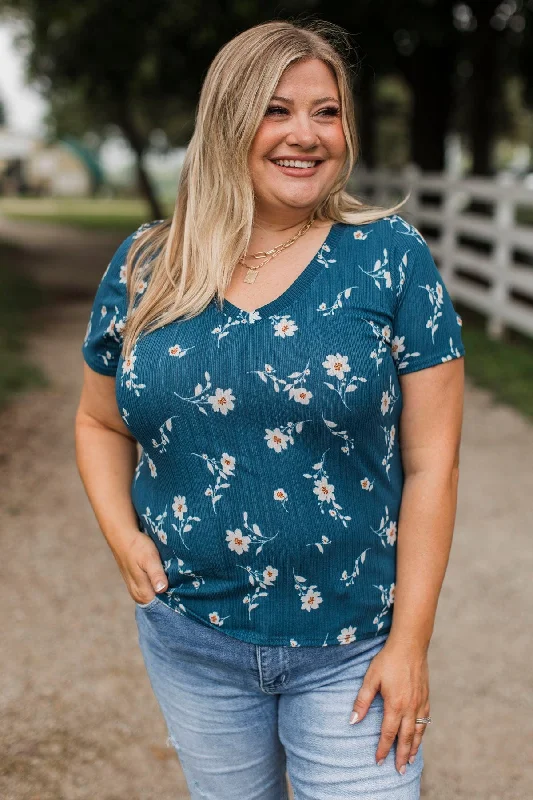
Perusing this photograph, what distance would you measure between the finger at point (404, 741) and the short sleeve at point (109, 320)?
34.2 inches

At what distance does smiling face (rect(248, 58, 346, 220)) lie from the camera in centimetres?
171

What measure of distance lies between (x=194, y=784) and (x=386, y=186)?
517 inches

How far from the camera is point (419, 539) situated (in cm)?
167

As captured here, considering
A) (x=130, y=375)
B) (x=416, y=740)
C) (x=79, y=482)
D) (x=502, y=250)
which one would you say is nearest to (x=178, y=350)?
(x=130, y=375)

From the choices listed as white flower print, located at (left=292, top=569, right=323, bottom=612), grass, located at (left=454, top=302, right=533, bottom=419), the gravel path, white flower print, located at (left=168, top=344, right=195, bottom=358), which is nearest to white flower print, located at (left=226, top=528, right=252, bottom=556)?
white flower print, located at (left=292, top=569, right=323, bottom=612)

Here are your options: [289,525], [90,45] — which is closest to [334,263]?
[289,525]

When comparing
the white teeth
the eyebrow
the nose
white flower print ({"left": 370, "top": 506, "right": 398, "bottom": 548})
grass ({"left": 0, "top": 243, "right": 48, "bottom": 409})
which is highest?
the eyebrow

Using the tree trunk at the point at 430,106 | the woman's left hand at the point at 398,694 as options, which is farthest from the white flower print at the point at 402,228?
the tree trunk at the point at 430,106

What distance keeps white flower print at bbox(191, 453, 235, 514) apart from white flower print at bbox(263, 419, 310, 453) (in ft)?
0.25

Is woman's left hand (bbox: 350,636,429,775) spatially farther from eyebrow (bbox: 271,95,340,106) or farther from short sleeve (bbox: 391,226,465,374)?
eyebrow (bbox: 271,95,340,106)

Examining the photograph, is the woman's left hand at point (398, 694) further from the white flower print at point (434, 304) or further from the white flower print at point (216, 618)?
the white flower print at point (434, 304)

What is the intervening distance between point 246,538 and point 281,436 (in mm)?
191

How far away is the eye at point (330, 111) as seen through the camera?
1.75 metres

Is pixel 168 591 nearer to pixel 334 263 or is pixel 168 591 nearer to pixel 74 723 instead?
pixel 334 263
